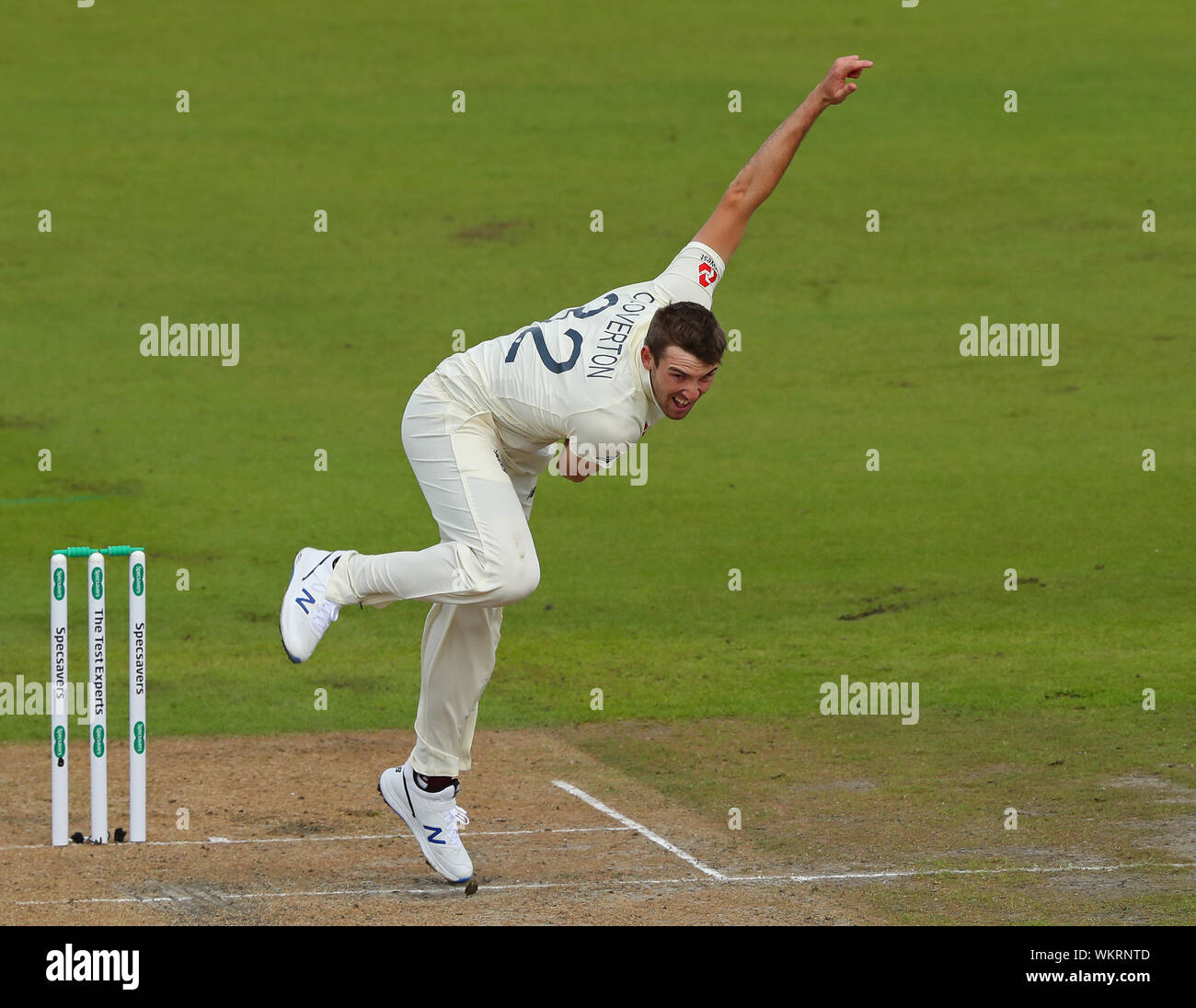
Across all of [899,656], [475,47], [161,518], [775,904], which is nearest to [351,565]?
[775,904]

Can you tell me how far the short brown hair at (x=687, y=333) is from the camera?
289 inches

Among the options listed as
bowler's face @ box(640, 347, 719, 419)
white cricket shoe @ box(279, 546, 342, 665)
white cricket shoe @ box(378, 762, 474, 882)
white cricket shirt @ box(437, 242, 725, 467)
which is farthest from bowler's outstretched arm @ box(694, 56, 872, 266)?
white cricket shoe @ box(378, 762, 474, 882)

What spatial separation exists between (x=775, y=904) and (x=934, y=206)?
19.5m

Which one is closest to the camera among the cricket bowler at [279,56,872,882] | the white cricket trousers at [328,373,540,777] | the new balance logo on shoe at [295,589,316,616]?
the cricket bowler at [279,56,872,882]

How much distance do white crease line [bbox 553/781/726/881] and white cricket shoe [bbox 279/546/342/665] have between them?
83.0 inches

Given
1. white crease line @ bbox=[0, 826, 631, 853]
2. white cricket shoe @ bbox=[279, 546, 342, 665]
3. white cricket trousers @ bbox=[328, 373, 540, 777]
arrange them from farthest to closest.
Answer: white crease line @ bbox=[0, 826, 631, 853], white cricket shoe @ bbox=[279, 546, 342, 665], white cricket trousers @ bbox=[328, 373, 540, 777]

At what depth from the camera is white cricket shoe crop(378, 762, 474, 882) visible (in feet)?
27.4

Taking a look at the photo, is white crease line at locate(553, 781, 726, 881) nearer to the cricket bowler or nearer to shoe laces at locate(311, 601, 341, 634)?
the cricket bowler

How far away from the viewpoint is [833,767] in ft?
35.0

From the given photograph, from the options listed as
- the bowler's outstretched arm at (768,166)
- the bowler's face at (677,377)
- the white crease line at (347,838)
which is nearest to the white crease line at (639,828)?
the white crease line at (347,838)

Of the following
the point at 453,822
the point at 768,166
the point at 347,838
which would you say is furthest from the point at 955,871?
the point at 768,166

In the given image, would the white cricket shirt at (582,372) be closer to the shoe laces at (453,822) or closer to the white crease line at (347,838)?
the shoe laces at (453,822)

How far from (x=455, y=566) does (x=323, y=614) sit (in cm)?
68

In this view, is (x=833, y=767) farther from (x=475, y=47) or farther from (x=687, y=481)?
(x=475, y=47)
